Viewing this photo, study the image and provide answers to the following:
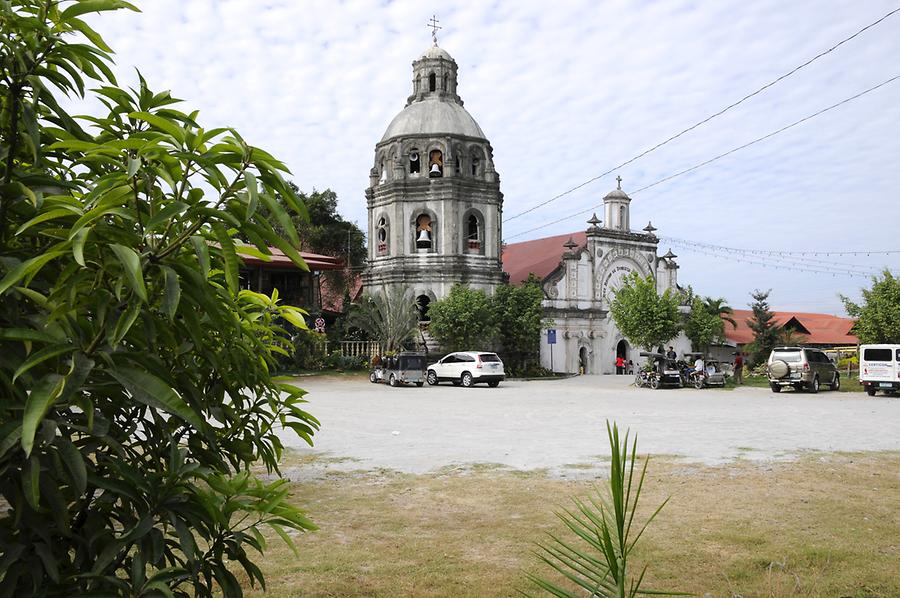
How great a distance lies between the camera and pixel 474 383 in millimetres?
28172

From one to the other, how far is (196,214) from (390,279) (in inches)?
1355

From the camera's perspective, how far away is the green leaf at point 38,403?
4.35 ft

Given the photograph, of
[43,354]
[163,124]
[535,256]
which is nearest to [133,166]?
[163,124]

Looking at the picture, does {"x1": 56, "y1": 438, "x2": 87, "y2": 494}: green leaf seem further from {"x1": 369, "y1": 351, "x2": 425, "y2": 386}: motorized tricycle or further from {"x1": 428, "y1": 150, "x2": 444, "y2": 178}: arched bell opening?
{"x1": 428, "y1": 150, "x2": 444, "y2": 178}: arched bell opening

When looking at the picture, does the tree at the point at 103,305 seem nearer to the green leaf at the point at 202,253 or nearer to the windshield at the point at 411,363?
the green leaf at the point at 202,253

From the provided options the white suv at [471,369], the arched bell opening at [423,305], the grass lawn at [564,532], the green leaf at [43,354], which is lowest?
the grass lawn at [564,532]

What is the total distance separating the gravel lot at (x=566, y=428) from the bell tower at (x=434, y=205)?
14.3m

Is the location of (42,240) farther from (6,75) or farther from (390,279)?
(390,279)

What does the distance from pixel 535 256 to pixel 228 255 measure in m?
45.1

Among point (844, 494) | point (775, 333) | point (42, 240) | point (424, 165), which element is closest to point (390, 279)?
point (424, 165)

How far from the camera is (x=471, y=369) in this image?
27625 mm

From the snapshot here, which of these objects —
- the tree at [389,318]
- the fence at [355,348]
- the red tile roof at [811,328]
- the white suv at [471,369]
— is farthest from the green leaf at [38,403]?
the red tile roof at [811,328]

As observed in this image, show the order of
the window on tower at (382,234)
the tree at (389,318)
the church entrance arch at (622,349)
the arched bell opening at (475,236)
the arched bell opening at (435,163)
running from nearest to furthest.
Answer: the tree at (389,318) < the arched bell opening at (435,163) < the arched bell opening at (475,236) < the window on tower at (382,234) < the church entrance arch at (622,349)

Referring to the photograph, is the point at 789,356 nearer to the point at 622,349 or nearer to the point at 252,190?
the point at 622,349
